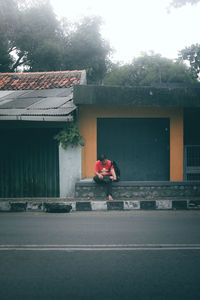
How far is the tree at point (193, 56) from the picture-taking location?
44656 millimetres

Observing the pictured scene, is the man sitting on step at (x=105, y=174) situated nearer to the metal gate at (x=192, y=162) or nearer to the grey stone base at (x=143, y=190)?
the grey stone base at (x=143, y=190)

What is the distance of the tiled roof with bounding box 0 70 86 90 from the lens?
44.1 feet

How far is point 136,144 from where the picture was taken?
11.9 m

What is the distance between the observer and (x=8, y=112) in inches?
387

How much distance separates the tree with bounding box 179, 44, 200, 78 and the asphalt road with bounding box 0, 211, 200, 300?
4112 centimetres

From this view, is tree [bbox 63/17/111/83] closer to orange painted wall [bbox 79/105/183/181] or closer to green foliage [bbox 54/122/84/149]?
orange painted wall [bbox 79/105/183/181]

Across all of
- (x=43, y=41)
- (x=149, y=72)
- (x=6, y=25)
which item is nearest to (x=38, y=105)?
(x=6, y=25)

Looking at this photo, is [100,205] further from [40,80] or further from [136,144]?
[40,80]

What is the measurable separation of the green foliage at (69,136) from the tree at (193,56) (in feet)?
125

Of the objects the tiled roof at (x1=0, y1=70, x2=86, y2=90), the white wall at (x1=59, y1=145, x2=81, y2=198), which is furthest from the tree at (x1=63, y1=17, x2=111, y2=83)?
the white wall at (x1=59, y1=145, x2=81, y2=198)

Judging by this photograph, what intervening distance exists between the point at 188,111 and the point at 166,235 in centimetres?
721

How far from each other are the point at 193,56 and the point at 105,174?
39.8 meters

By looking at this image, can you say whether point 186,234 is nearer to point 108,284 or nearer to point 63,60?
point 108,284

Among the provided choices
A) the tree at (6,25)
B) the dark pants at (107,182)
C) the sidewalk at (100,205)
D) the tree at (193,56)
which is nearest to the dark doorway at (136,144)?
the dark pants at (107,182)
